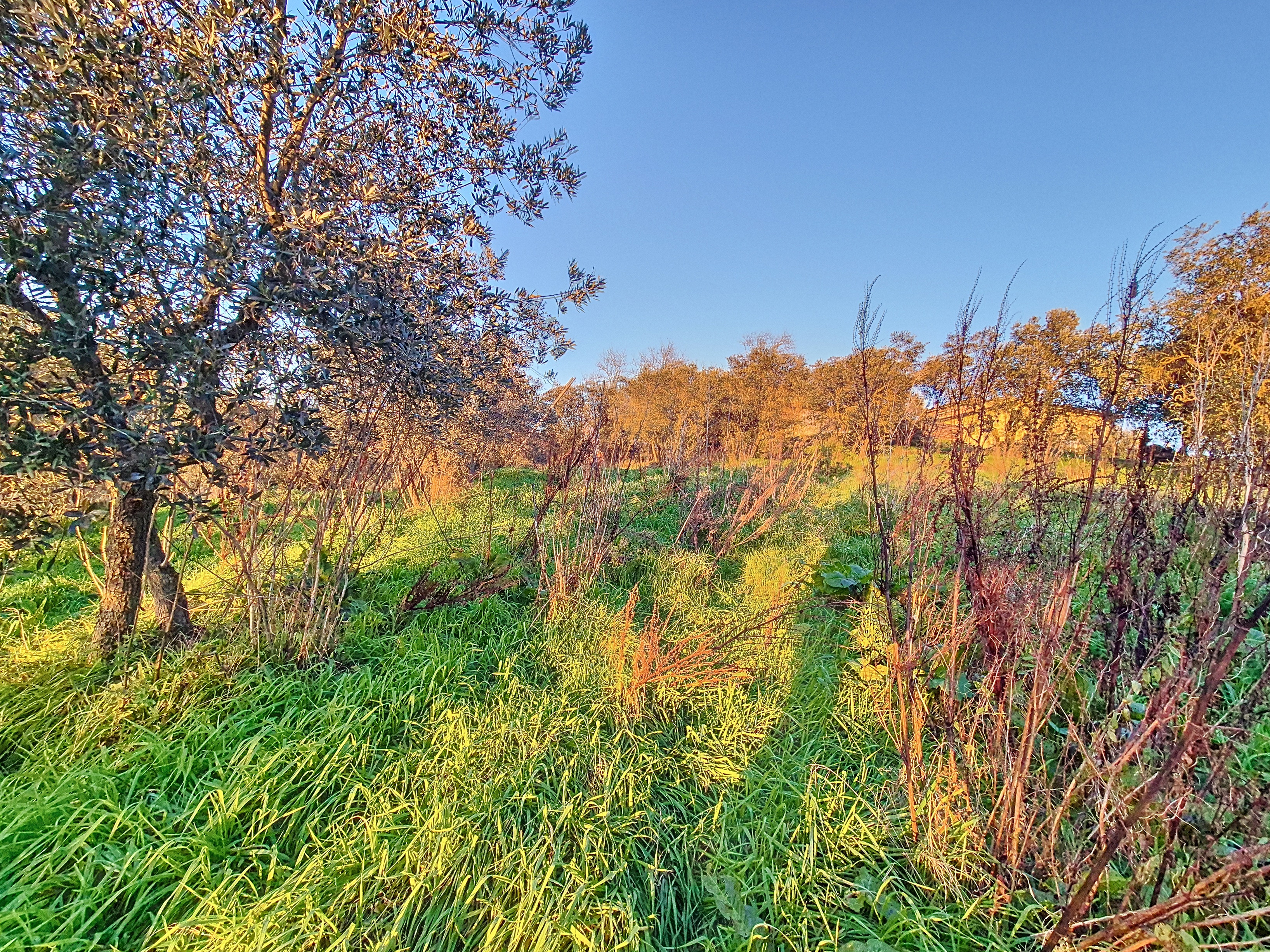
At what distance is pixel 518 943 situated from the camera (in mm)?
1304

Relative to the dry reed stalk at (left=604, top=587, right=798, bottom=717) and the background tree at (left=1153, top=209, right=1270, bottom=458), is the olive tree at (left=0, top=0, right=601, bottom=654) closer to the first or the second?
the dry reed stalk at (left=604, top=587, right=798, bottom=717)

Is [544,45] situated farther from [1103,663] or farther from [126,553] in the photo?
[1103,663]

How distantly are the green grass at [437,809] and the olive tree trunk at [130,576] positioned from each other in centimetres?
16

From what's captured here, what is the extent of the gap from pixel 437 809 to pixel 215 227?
2.37 meters

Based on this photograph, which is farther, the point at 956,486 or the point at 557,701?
the point at 557,701

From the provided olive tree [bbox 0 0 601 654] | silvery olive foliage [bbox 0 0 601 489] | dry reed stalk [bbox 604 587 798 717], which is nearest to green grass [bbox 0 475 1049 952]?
dry reed stalk [bbox 604 587 798 717]

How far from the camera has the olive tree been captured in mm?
1359

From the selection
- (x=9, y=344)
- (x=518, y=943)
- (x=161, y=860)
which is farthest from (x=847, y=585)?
(x=9, y=344)

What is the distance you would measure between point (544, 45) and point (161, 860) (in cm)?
402

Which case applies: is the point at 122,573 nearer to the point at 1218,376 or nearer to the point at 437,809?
the point at 437,809

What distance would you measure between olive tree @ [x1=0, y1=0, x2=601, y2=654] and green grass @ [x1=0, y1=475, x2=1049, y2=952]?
711 millimetres

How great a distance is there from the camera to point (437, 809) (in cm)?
160

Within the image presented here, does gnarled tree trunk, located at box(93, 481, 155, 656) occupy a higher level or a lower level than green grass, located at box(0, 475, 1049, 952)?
higher

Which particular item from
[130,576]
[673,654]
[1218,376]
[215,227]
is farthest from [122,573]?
[1218,376]
